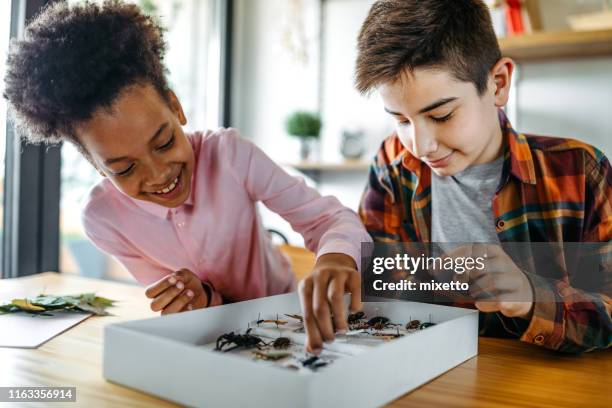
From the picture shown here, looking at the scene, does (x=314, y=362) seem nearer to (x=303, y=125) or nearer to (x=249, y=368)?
(x=249, y=368)

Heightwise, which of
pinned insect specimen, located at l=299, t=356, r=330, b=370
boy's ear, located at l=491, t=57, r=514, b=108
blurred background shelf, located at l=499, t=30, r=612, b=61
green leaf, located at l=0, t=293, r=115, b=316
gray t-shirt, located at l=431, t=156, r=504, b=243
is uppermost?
blurred background shelf, located at l=499, t=30, r=612, b=61

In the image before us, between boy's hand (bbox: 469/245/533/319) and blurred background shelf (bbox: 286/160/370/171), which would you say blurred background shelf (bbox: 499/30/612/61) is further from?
boy's hand (bbox: 469/245/533/319)

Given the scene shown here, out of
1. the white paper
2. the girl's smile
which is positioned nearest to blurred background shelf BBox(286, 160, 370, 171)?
the girl's smile

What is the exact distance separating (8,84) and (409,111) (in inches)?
26.3

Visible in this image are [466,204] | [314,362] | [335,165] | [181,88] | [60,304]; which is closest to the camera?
[314,362]

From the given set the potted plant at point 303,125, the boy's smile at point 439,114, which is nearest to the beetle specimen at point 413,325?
the boy's smile at point 439,114

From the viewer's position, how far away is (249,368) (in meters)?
0.52

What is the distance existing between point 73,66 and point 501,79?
0.72m

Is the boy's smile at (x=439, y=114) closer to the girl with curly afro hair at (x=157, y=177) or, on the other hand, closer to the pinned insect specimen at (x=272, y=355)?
the girl with curly afro hair at (x=157, y=177)

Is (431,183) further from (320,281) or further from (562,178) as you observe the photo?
(320,281)

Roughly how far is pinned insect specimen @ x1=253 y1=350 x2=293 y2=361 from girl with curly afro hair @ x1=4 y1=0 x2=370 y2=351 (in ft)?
0.11

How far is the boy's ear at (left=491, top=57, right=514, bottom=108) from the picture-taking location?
102cm

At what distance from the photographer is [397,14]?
985mm

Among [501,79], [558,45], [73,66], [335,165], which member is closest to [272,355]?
[73,66]
